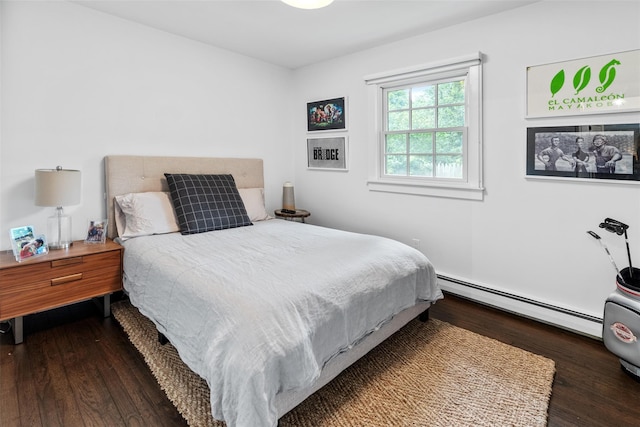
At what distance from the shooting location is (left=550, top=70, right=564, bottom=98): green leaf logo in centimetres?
239

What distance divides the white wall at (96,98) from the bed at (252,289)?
232 mm

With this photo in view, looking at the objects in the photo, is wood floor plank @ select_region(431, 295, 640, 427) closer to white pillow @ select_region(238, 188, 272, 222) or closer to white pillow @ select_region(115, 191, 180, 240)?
white pillow @ select_region(238, 188, 272, 222)

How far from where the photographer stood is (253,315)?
1.46 m

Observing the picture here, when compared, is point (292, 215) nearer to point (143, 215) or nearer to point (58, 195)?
point (143, 215)

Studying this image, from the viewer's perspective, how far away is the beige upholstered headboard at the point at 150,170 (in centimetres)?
285

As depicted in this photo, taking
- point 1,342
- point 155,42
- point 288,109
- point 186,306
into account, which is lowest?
point 1,342

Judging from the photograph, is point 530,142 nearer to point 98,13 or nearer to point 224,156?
point 224,156

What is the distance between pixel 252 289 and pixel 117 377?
1044 mm

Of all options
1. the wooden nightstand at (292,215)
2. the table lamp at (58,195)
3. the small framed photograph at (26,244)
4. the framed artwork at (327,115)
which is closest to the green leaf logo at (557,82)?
the framed artwork at (327,115)

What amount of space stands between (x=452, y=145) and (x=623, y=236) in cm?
141

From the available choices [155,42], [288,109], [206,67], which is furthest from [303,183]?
[155,42]

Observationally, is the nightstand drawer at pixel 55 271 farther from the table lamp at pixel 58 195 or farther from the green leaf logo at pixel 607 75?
the green leaf logo at pixel 607 75

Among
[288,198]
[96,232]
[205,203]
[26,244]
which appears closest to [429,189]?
[288,198]

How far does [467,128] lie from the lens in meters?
2.92
